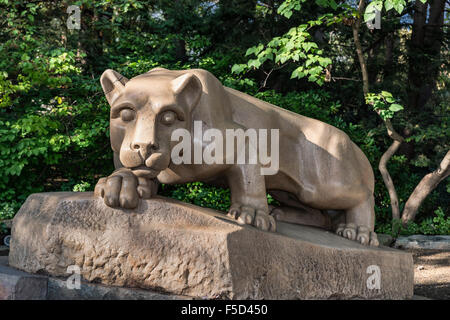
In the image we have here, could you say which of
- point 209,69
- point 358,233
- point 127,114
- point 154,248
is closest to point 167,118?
point 127,114

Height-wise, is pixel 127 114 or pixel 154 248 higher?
pixel 127 114

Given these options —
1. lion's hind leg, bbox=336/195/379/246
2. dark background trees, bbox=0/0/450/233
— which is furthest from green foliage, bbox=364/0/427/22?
lion's hind leg, bbox=336/195/379/246

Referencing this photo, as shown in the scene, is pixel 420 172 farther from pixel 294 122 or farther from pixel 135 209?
pixel 135 209

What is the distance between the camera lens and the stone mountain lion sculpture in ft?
9.91

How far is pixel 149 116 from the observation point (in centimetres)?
300

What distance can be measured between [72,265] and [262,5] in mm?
7093

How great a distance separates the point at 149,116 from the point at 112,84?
0.51m

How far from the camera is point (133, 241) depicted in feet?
9.67

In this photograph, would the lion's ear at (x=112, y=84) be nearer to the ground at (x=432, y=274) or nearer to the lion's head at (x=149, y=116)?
the lion's head at (x=149, y=116)

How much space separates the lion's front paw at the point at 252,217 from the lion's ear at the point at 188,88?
803 mm

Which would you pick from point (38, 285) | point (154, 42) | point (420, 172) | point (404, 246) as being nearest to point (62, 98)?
point (154, 42)

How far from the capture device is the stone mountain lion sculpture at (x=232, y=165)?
9.91ft

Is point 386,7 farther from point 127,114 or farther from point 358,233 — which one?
point 127,114

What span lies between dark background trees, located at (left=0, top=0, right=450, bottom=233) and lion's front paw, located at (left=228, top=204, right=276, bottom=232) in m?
2.50
